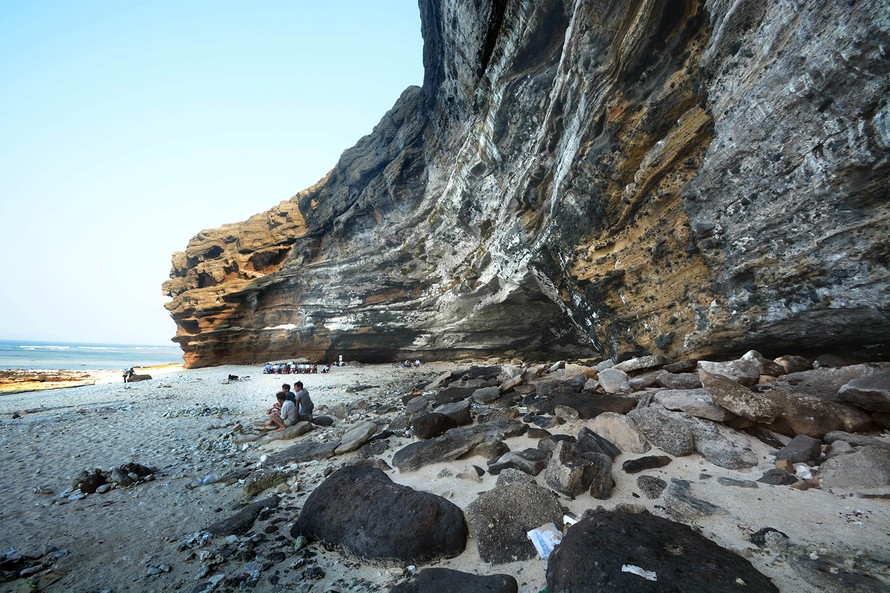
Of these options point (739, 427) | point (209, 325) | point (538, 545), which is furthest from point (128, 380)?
point (739, 427)

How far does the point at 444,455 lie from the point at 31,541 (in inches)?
181

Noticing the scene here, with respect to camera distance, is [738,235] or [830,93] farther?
[738,235]

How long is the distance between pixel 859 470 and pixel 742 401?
107cm

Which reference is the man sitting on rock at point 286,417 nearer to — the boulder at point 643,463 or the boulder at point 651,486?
the boulder at point 643,463

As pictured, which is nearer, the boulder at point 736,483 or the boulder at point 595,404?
the boulder at point 736,483

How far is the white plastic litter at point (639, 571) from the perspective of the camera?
212 centimetres

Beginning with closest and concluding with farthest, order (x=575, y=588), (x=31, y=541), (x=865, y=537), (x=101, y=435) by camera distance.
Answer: (x=575, y=588)
(x=865, y=537)
(x=31, y=541)
(x=101, y=435)

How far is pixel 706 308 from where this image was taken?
7.02 metres

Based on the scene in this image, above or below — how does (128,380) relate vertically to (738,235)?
below

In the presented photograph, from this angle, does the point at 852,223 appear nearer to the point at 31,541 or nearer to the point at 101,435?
the point at 31,541

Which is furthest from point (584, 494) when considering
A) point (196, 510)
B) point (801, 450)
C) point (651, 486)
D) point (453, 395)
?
point (453, 395)

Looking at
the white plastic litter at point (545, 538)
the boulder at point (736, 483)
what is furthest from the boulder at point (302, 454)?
the boulder at point (736, 483)

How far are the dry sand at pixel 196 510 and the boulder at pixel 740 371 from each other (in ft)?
4.27

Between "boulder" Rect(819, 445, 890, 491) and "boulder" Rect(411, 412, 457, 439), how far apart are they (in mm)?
4572
